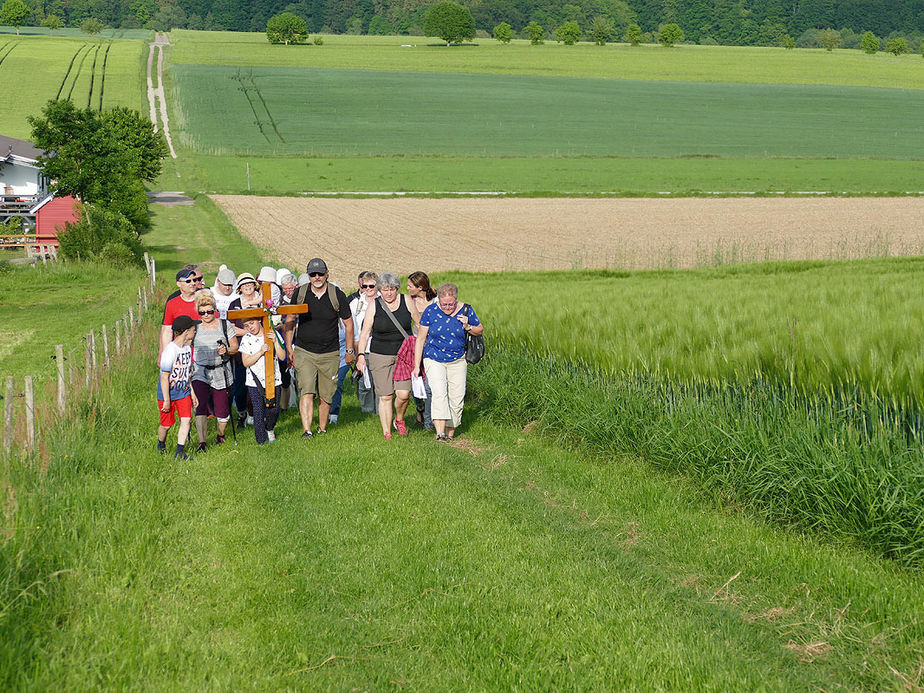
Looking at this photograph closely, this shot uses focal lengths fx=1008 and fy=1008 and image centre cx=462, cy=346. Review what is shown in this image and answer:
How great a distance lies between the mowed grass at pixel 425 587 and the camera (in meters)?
5.55

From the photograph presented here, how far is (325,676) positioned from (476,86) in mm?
108940

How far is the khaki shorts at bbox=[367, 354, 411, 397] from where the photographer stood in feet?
37.3

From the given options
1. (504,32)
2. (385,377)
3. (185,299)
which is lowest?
(385,377)

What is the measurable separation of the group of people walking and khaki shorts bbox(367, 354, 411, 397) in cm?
1

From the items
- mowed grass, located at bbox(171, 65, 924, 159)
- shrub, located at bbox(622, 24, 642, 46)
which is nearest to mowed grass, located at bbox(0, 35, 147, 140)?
mowed grass, located at bbox(171, 65, 924, 159)

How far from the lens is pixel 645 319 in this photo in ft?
38.3

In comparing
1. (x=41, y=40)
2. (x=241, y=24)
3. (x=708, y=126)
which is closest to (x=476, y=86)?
(x=708, y=126)

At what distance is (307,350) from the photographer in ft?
37.3

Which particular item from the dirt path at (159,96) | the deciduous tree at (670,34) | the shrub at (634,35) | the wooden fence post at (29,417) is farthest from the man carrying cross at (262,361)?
the deciduous tree at (670,34)

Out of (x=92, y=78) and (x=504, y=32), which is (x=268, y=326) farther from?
Answer: (x=504, y=32)

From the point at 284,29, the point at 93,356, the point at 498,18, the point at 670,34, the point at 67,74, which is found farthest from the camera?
the point at 498,18

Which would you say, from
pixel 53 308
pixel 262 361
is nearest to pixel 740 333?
pixel 262 361

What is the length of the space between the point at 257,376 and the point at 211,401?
58cm

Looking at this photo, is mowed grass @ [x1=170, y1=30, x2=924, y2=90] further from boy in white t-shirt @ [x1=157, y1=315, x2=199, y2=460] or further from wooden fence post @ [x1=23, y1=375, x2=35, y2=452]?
wooden fence post @ [x1=23, y1=375, x2=35, y2=452]
